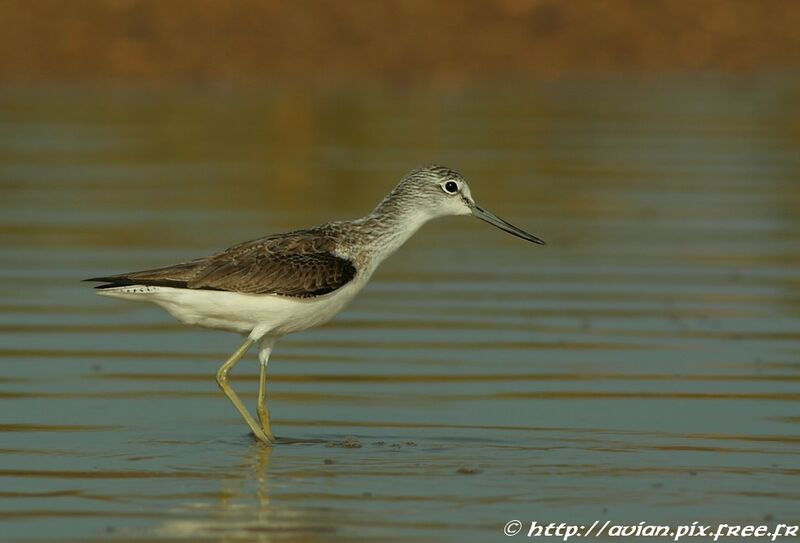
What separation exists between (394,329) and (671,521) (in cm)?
586

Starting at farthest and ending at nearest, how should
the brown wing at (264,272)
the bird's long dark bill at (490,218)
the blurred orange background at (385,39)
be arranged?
the blurred orange background at (385,39), the bird's long dark bill at (490,218), the brown wing at (264,272)

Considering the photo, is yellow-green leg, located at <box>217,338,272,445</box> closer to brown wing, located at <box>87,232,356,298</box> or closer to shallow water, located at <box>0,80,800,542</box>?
shallow water, located at <box>0,80,800,542</box>

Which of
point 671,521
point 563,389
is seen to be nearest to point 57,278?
point 563,389

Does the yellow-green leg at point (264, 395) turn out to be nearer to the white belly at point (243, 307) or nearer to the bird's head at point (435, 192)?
the white belly at point (243, 307)

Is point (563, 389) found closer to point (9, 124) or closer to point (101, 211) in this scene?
point (101, 211)

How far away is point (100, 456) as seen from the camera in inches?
418

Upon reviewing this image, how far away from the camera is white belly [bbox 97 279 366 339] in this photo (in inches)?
437

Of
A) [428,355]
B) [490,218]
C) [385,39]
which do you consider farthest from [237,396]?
[385,39]

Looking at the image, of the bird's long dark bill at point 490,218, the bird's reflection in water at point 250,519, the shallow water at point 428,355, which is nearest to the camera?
the bird's reflection in water at point 250,519

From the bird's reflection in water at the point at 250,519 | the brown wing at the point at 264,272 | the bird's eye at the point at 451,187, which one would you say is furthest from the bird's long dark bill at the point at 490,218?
the bird's reflection in water at the point at 250,519

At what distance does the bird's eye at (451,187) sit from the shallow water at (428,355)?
1276mm

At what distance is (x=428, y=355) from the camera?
45.4 feet

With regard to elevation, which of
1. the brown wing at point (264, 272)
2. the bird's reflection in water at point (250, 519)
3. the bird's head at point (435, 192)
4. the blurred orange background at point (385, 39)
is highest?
the blurred orange background at point (385, 39)

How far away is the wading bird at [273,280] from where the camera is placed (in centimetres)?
1112
